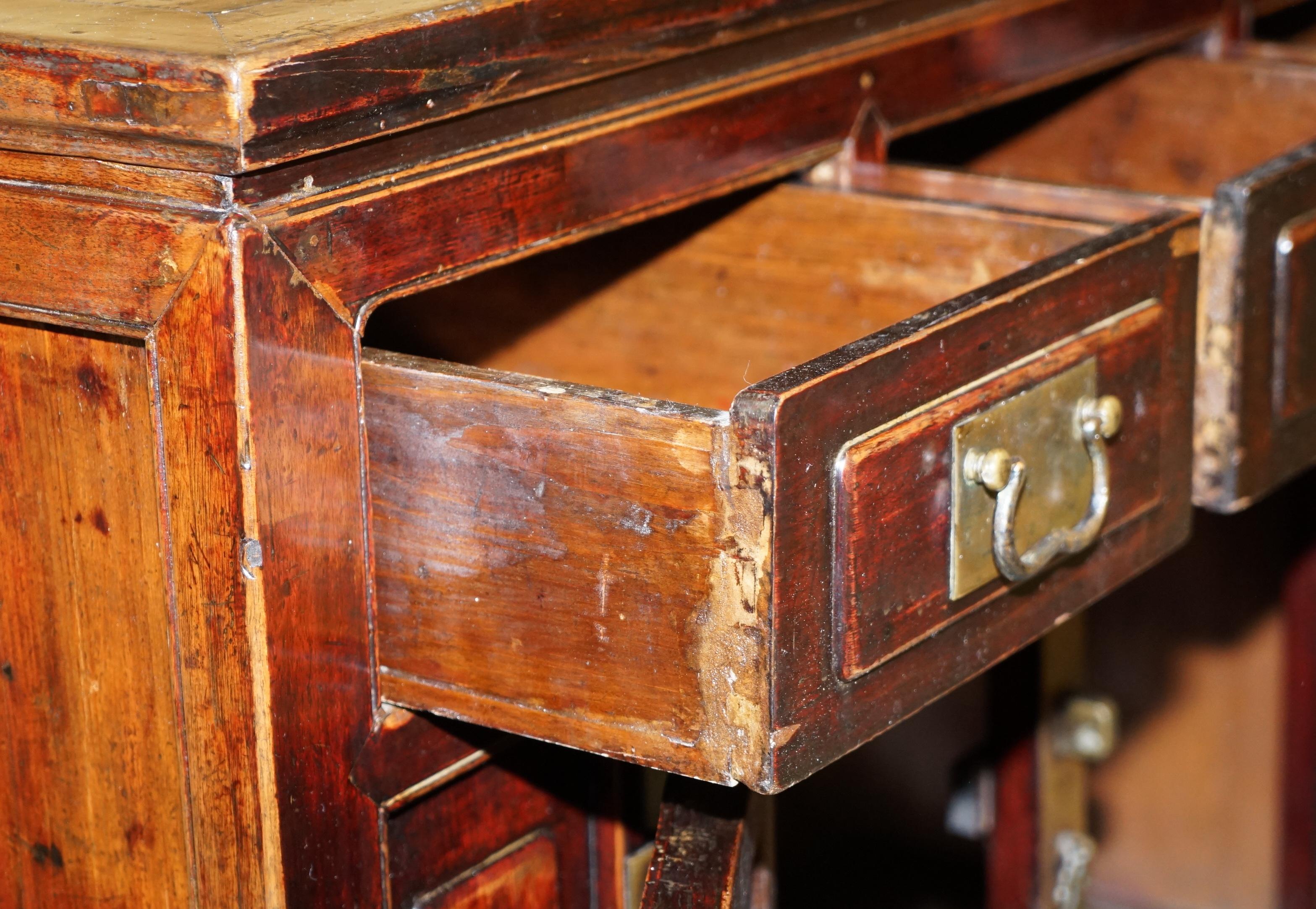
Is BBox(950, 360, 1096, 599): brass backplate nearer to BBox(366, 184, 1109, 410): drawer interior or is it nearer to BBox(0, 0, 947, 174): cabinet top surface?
BBox(366, 184, 1109, 410): drawer interior

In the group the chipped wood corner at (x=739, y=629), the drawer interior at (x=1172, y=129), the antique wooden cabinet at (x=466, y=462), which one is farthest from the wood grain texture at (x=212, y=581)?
the drawer interior at (x=1172, y=129)

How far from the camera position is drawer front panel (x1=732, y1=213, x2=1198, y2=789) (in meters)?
0.80

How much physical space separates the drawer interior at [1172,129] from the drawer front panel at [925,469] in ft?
1.59

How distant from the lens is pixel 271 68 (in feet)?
2.56

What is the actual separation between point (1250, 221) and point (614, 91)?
1.33 ft

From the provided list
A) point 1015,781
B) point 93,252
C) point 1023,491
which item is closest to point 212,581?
point 93,252

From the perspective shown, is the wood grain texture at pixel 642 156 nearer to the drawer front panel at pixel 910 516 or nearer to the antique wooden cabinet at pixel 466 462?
the antique wooden cabinet at pixel 466 462

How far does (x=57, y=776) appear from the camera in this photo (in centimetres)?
98

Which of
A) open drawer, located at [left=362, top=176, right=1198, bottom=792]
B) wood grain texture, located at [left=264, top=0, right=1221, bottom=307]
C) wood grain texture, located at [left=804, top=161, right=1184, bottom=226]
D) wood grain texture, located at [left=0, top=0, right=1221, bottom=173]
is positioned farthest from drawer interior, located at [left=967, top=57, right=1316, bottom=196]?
wood grain texture, located at [left=0, top=0, right=1221, bottom=173]

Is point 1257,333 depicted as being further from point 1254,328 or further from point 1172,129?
point 1172,129

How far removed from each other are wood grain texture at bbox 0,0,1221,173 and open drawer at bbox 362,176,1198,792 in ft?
0.44

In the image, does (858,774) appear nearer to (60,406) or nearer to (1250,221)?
(1250,221)

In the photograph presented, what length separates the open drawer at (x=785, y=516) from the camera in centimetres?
81

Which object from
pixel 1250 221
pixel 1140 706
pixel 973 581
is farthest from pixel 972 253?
pixel 1140 706
